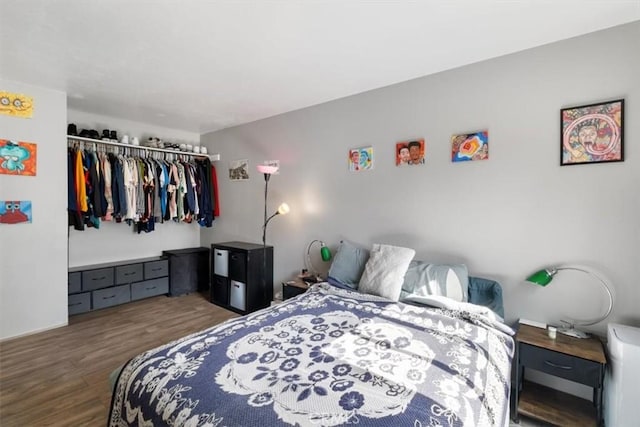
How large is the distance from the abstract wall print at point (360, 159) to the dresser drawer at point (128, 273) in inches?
122

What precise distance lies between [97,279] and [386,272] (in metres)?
3.46

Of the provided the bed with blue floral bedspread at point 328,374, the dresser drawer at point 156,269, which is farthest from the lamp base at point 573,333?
the dresser drawer at point 156,269

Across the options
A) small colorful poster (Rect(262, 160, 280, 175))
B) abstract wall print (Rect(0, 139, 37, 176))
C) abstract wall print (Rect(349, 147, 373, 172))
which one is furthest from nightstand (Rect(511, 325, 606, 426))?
abstract wall print (Rect(0, 139, 37, 176))

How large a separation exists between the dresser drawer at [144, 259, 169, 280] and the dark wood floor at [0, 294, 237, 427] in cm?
35

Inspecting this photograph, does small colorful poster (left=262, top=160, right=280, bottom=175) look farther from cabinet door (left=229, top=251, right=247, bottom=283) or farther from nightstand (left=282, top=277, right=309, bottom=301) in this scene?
nightstand (left=282, top=277, right=309, bottom=301)

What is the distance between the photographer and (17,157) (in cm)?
281

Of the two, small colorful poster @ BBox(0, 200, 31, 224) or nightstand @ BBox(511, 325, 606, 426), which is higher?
small colorful poster @ BBox(0, 200, 31, 224)

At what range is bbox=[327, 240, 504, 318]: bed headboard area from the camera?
2129 mm

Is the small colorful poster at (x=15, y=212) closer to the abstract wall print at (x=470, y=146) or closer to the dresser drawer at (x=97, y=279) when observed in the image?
the dresser drawer at (x=97, y=279)

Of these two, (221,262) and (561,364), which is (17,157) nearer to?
(221,262)

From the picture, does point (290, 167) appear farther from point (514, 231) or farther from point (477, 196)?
point (514, 231)

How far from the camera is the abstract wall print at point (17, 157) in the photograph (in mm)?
2732

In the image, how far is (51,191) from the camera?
9.89 feet

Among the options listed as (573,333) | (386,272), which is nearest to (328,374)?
(386,272)
